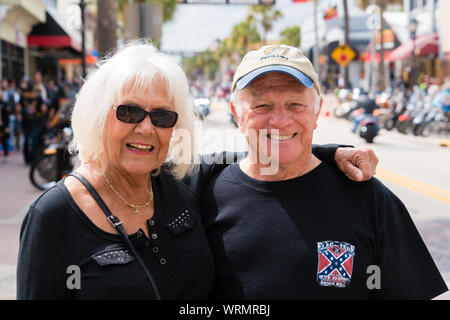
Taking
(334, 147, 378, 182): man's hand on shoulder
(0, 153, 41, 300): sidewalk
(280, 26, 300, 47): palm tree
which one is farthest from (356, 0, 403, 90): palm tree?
(280, 26, 300, 47): palm tree

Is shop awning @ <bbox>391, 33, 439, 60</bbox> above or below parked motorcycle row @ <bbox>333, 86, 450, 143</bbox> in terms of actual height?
above

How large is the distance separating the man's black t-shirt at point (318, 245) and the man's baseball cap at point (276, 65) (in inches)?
16.0

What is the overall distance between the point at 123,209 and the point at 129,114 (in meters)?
0.36

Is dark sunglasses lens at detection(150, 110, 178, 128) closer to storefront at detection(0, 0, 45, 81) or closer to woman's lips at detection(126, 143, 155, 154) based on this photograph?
woman's lips at detection(126, 143, 155, 154)

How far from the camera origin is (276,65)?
246 centimetres

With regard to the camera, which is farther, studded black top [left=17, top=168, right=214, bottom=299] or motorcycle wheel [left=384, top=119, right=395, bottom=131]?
motorcycle wheel [left=384, top=119, right=395, bottom=131]

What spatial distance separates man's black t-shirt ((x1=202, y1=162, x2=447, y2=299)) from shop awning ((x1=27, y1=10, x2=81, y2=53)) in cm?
2656

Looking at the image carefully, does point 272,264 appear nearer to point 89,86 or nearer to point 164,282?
point 164,282

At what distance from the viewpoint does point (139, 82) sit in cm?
238

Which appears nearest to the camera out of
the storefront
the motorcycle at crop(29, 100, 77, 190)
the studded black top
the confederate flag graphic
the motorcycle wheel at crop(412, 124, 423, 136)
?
the studded black top

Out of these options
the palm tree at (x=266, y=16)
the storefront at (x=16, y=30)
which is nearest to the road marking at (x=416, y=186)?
the storefront at (x=16, y=30)

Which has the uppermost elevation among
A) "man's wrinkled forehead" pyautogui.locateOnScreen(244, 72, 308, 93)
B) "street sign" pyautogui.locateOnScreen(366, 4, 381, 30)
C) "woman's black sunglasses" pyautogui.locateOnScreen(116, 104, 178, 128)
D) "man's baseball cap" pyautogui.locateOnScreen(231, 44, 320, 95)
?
"street sign" pyautogui.locateOnScreen(366, 4, 381, 30)

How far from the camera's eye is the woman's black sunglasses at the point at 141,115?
238cm

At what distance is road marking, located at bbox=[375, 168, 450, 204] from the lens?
979 centimetres
